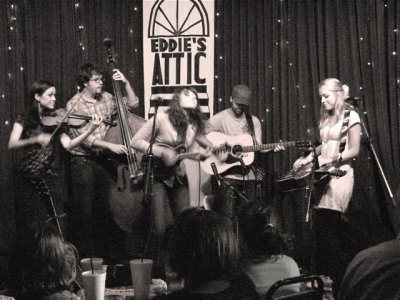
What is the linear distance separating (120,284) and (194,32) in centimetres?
338

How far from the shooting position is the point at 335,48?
593 cm

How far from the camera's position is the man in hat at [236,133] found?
17.3 ft

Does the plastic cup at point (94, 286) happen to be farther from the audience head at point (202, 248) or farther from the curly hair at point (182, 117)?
the curly hair at point (182, 117)

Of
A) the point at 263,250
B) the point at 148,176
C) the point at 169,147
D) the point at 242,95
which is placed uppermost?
the point at 242,95

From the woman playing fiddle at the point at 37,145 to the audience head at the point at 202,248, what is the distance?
2.93 metres

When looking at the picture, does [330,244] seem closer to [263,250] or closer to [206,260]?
[263,250]

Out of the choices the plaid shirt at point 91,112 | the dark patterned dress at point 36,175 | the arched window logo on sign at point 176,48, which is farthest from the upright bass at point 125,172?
the arched window logo on sign at point 176,48

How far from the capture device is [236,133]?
550 centimetres

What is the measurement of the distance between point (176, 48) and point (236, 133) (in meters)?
1.17

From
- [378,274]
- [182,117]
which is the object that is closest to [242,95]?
[182,117]

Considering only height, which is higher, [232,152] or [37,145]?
[37,145]

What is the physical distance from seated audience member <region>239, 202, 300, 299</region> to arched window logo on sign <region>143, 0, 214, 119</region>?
350 cm

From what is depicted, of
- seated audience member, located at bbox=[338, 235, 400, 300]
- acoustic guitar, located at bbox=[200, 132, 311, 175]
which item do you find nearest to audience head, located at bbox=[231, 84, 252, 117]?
acoustic guitar, located at bbox=[200, 132, 311, 175]

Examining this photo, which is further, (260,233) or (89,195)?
(89,195)
